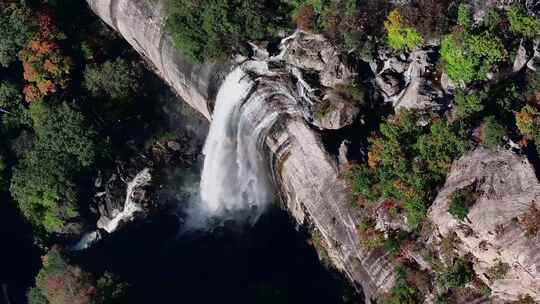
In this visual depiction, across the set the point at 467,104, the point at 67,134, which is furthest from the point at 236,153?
the point at 467,104

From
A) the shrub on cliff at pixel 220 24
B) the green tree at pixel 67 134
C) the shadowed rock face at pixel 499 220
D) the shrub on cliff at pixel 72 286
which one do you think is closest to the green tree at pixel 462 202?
the shadowed rock face at pixel 499 220

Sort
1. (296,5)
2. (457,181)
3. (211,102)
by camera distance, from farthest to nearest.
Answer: (211,102)
(296,5)
(457,181)

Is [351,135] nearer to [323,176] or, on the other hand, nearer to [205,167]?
[323,176]

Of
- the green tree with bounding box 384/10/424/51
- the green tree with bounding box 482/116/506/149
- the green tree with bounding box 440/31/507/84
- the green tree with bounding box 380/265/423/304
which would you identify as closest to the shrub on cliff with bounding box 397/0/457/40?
the green tree with bounding box 384/10/424/51

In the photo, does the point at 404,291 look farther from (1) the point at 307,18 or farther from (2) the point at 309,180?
(1) the point at 307,18

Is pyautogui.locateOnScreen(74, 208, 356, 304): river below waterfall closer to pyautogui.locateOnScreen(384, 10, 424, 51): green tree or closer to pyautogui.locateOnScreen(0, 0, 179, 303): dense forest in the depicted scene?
pyautogui.locateOnScreen(0, 0, 179, 303): dense forest

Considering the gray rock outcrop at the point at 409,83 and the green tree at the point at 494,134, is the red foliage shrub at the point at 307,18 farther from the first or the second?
the green tree at the point at 494,134

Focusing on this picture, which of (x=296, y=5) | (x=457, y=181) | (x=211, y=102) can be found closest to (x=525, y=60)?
(x=457, y=181)
